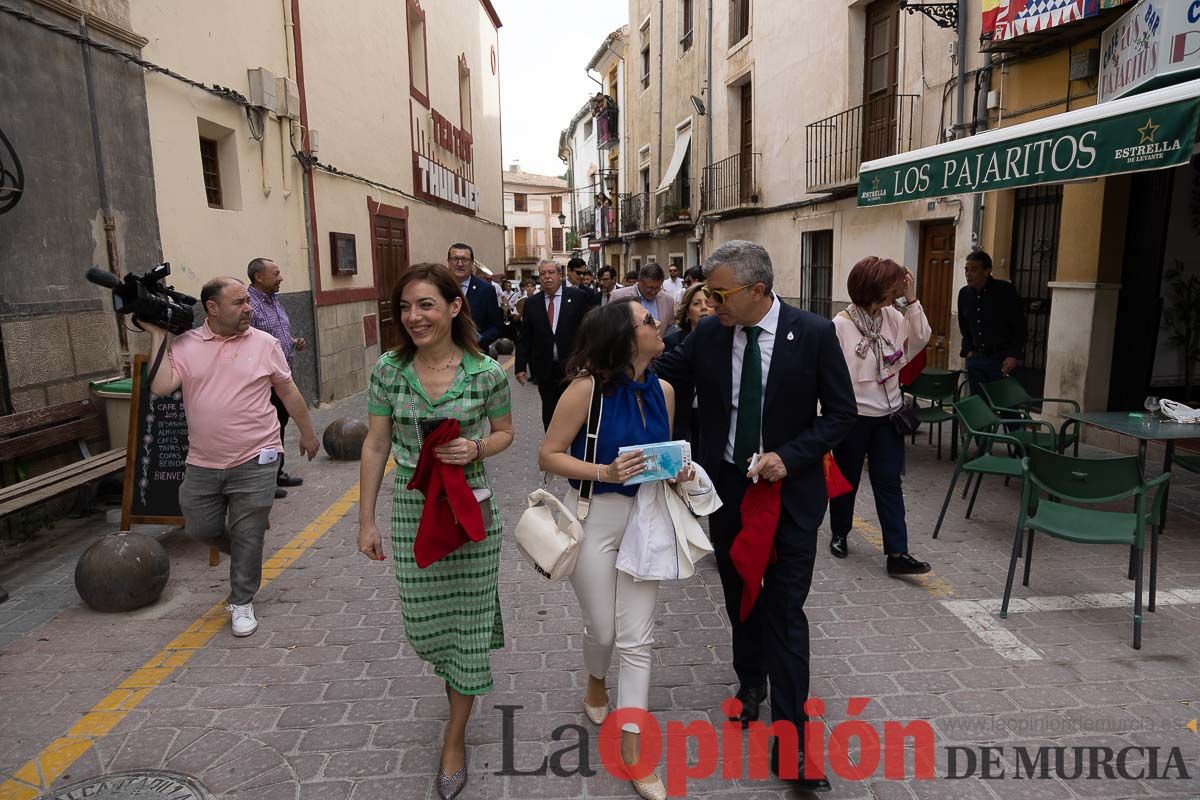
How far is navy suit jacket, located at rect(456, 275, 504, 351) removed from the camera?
7309 millimetres

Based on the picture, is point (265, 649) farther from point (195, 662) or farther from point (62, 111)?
point (62, 111)

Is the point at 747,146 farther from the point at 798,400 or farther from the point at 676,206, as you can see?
the point at 798,400

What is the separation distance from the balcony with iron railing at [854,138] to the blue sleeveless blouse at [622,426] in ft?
31.3

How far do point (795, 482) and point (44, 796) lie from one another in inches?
113

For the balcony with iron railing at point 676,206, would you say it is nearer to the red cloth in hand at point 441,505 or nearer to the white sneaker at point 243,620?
the white sneaker at point 243,620

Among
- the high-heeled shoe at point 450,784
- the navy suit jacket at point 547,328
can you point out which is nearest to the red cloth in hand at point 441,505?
the high-heeled shoe at point 450,784

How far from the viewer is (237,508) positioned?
4035 mm

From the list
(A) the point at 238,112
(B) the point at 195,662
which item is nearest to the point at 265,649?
(B) the point at 195,662

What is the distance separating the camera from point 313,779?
284 cm

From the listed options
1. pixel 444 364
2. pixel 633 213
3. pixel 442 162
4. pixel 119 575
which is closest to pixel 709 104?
pixel 442 162

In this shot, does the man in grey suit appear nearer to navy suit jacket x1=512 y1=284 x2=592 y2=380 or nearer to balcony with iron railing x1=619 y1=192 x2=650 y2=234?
navy suit jacket x1=512 y1=284 x2=592 y2=380

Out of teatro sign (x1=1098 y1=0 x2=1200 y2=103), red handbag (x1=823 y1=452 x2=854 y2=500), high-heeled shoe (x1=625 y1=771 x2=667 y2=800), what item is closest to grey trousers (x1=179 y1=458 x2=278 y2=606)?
high-heeled shoe (x1=625 y1=771 x2=667 y2=800)

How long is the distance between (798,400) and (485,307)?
4934 mm

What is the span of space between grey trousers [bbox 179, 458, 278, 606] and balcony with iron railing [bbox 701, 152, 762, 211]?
1427 cm
